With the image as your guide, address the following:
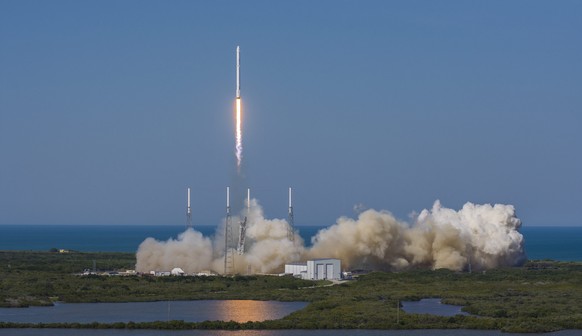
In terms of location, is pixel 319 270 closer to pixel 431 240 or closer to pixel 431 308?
pixel 431 240

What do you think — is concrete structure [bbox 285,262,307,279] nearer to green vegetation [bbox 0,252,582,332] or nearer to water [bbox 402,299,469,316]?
green vegetation [bbox 0,252,582,332]

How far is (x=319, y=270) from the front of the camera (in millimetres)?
87688

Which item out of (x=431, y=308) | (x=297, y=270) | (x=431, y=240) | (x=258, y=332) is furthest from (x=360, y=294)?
(x=431, y=240)

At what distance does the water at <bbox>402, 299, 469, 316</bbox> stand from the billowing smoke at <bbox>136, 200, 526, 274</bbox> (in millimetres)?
22742

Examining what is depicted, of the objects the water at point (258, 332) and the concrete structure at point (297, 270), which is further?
the concrete structure at point (297, 270)

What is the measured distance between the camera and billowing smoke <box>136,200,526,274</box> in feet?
305

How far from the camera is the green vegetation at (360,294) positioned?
58.1 m

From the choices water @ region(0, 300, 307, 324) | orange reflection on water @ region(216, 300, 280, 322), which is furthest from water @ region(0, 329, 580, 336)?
orange reflection on water @ region(216, 300, 280, 322)

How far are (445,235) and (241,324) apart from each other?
43.2 meters

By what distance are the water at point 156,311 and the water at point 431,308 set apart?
668cm

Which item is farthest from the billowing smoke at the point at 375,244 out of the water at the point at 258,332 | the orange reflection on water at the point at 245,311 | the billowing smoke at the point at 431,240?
the water at the point at 258,332

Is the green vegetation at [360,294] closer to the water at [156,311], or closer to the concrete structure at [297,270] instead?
the water at [156,311]

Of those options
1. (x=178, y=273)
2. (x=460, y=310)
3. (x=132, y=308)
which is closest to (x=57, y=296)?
(x=132, y=308)

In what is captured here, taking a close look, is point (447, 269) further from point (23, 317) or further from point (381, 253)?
point (23, 317)
